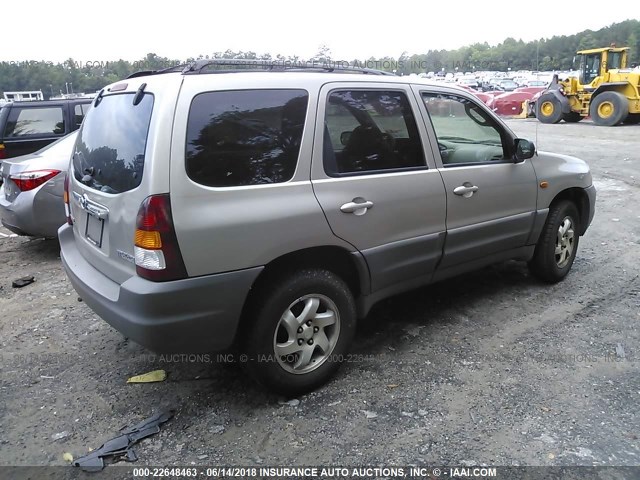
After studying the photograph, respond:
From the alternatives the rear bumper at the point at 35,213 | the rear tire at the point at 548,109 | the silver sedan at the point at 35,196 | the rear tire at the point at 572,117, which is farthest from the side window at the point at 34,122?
the rear tire at the point at 572,117

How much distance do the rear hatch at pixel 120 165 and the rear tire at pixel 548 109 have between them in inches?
846

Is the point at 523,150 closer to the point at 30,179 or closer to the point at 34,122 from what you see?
the point at 30,179

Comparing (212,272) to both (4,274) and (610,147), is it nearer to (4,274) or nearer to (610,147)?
(4,274)

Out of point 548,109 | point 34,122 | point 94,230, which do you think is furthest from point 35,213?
point 548,109

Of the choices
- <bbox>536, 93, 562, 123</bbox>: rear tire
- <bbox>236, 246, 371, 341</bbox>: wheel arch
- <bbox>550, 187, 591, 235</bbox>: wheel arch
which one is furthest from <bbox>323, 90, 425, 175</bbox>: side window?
<bbox>536, 93, 562, 123</bbox>: rear tire

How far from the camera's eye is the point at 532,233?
4348 mm

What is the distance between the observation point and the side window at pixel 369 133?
3.05 metres

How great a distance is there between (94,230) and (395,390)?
6.73 feet

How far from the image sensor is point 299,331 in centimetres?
296

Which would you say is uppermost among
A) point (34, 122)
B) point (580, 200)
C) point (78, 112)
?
point (78, 112)

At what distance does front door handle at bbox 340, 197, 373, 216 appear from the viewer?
301cm

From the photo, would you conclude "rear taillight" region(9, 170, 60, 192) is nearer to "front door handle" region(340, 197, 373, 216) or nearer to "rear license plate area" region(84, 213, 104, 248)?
"rear license plate area" region(84, 213, 104, 248)

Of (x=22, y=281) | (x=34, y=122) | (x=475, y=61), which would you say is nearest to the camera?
(x=22, y=281)

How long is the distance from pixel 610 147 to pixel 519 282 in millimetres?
11070
